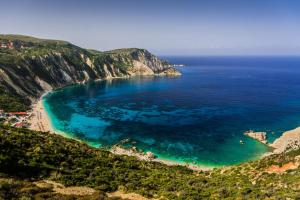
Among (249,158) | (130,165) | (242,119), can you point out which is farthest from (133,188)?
(242,119)

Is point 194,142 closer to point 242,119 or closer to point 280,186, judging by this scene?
point 242,119

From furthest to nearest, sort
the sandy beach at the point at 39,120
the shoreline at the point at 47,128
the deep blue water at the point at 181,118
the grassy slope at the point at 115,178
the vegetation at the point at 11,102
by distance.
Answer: the vegetation at the point at 11,102 → the sandy beach at the point at 39,120 → the deep blue water at the point at 181,118 → the shoreline at the point at 47,128 → the grassy slope at the point at 115,178

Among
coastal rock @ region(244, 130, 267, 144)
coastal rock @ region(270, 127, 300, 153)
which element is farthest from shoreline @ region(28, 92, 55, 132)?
coastal rock @ region(270, 127, 300, 153)

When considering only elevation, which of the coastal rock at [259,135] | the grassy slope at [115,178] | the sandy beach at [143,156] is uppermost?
the grassy slope at [115,178]

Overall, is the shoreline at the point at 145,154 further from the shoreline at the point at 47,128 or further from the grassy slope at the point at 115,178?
the grassy slope at the point at 115,178

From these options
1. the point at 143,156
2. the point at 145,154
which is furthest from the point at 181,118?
the point at 143,156

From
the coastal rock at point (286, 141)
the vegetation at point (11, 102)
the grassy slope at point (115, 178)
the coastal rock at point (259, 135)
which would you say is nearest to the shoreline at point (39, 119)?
the vegetation at point (11, 102)
